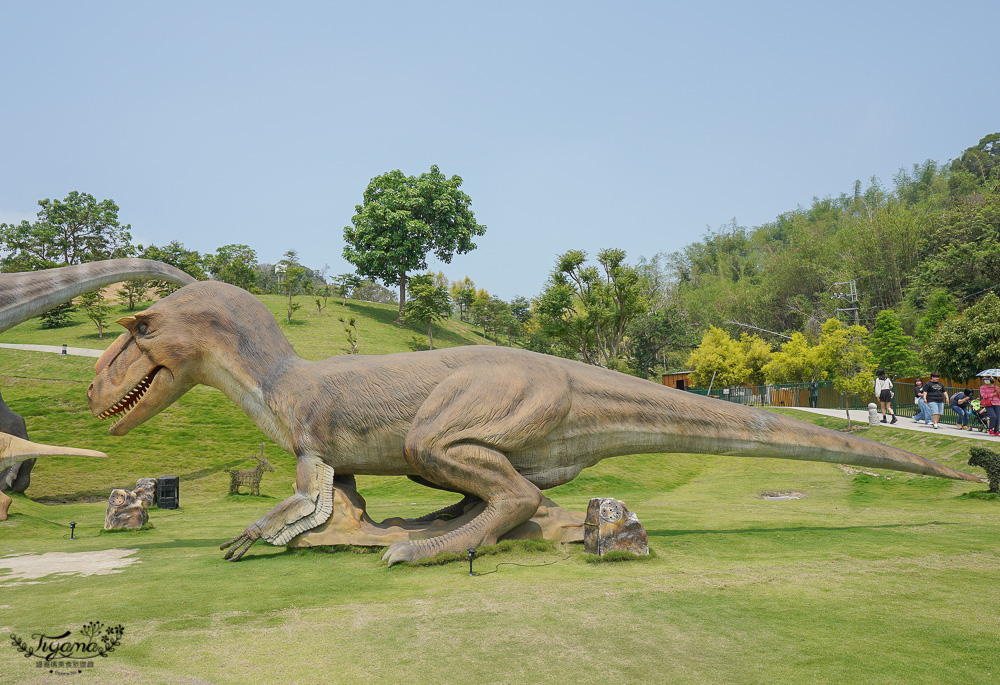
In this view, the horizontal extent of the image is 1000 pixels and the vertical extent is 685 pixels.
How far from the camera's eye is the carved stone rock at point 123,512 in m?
7.69

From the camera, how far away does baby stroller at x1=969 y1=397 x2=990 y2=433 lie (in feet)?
43.0

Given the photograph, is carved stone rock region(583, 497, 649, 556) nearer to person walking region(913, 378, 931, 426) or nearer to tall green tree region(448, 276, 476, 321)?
person walking region(913, 378, 931, 426)

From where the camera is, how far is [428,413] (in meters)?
5.61

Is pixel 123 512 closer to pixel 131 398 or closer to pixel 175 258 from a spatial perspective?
pixel 131 398

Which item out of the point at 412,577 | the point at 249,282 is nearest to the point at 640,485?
the point at 412,577

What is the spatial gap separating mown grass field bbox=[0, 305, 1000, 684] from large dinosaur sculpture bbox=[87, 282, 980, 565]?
23.8 inches

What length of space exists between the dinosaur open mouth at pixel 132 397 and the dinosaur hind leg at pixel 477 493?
276 cm

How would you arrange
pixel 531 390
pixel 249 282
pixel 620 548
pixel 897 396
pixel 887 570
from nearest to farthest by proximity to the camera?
pixel 887 570
pixel 620 548
pixel 531 390
pixel 897 396
pixel 249 282

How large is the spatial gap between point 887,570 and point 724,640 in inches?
82.7

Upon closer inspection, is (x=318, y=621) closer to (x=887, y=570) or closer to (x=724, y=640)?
(x=724, y=640)

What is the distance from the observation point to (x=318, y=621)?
3.84m

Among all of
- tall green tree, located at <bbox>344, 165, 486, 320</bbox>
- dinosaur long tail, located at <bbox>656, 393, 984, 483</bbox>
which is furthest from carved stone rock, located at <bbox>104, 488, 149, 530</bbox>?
tall green tree, located at <bbox>344, 165, 486, 320</bbox>

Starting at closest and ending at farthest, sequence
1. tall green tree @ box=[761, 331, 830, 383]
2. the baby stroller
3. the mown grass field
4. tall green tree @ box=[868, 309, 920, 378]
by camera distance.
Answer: the mown grass field, the baby stroller, tall green tree @ box=[868, 309, 920, 378], tall green tree @ box=[761, 331, 830, 383]

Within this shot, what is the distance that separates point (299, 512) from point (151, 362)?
1964mm
